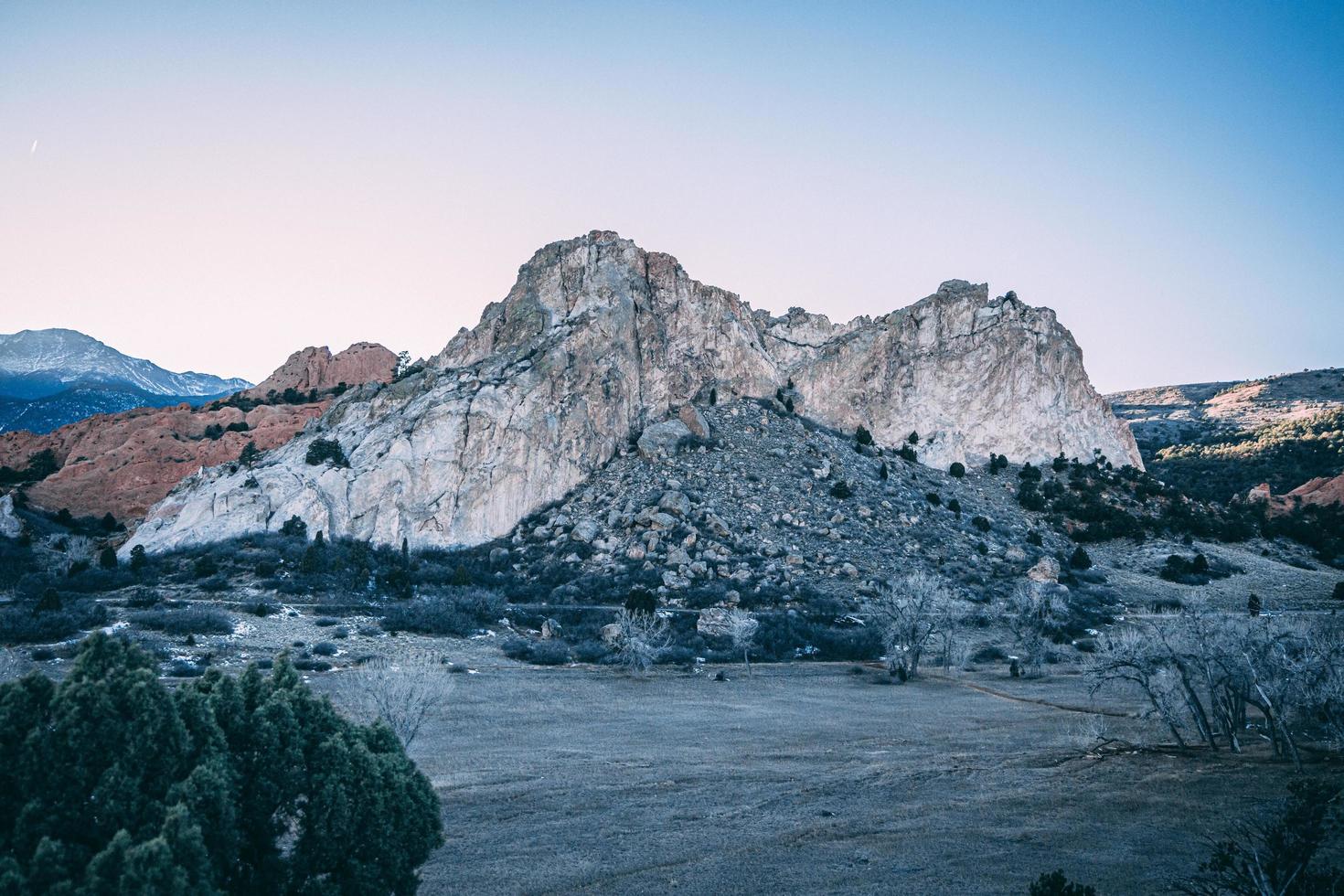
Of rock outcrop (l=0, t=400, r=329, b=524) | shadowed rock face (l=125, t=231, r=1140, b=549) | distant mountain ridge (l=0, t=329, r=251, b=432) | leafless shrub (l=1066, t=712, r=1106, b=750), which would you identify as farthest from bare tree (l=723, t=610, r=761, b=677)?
distant mountain ridge (l=0, t=329, r=251, b=432)

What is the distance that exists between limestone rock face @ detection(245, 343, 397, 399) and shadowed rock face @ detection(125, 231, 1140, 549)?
24912mm

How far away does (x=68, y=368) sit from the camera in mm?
123438

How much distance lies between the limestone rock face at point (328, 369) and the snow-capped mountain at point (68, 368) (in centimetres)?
3977

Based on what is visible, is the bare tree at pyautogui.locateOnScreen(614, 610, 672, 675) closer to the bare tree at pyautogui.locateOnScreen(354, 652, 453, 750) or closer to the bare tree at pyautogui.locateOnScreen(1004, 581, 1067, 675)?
the bare tree at pyautogui.locateOnScreen(354, 652, 453, 750)

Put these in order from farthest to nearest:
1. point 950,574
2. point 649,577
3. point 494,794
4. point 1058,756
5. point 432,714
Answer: point 950,574
point 649,577
point 432,714
point 1058,756
point 494,794

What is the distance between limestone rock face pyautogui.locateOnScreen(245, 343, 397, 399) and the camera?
8344 cm


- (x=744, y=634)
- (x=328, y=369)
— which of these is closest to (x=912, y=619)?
(x=744, y=634)

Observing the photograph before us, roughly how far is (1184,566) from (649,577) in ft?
118

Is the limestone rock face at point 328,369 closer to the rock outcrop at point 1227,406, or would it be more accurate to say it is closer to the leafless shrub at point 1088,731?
the leafless shrub at point 1088,731

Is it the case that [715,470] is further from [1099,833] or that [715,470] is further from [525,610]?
[1099,833]

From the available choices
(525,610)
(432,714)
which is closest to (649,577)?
(525,610)

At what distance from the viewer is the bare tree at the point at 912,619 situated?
33312 millimetres

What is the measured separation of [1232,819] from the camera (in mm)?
A: 13648

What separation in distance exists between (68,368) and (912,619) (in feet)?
478
